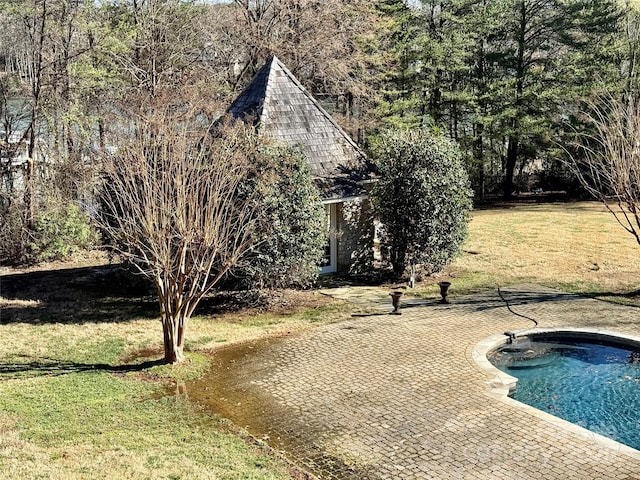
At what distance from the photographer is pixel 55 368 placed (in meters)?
11.4

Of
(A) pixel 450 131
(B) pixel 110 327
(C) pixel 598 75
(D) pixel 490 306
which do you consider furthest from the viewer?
(A) pixel 450 131

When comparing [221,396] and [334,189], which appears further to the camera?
[334,189]

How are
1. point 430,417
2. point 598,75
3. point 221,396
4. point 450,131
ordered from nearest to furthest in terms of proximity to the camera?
point 430,417 < point 221,396 < point 598,75 < point 450,131

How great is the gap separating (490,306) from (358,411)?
6.40 meters

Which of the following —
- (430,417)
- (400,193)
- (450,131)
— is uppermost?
(450,131)

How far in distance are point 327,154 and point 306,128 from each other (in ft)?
2.88

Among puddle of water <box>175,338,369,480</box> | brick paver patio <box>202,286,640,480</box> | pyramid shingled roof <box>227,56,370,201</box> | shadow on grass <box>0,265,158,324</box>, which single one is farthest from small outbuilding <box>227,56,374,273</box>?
puddle of water <box>175,338,369,480</box>

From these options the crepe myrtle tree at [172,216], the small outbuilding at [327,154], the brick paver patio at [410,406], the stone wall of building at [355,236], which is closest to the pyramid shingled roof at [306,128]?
the small outbuilding at [327,154]

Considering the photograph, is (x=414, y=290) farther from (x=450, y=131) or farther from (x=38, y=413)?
(x=450, y=131)

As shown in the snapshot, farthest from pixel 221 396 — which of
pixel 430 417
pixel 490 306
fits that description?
pixel 490 306

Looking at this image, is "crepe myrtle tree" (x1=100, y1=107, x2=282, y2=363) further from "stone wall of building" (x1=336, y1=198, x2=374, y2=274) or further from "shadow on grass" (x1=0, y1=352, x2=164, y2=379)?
"stone wall of building" (x1=336, y1=198, x2=374, y2=274)

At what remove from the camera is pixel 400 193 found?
16.7 metres

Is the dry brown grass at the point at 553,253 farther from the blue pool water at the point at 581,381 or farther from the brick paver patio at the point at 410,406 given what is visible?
the blue pool water at the point at 581,381

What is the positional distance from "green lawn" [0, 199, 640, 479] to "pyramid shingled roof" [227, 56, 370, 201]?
311cm
